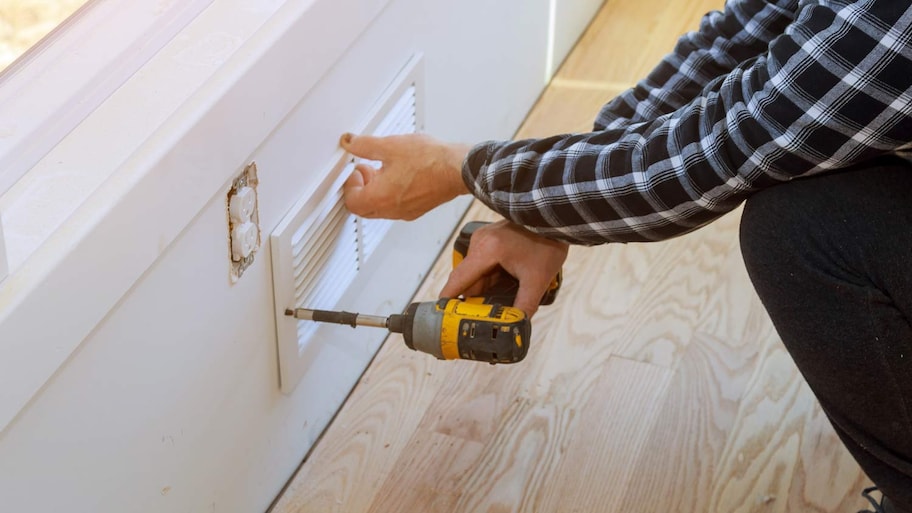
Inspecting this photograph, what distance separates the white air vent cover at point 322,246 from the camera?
4.10 feet

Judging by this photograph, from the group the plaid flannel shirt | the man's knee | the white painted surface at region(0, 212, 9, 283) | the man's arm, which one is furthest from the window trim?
the man's knee

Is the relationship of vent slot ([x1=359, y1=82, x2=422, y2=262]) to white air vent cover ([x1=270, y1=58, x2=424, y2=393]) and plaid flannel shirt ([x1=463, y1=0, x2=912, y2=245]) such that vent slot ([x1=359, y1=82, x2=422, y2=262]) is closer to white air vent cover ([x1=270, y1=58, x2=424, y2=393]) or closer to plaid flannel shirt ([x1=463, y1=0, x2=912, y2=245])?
white air vent cover ([x1=270, y1=58, x2=424, y2=393])

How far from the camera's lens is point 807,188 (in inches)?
42.5

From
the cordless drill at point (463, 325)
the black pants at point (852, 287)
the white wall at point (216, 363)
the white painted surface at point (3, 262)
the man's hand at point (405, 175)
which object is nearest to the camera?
the white painted surface at point (3, 262)

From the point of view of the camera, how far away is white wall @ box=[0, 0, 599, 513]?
0.90 m

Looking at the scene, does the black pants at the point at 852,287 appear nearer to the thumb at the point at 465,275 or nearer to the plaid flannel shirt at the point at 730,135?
the plaid flannel shirt at the point at 730,135

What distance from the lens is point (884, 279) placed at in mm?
1042

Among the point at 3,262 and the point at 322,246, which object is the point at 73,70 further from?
the point at 322,246

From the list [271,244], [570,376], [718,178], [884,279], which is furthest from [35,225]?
[570,376]

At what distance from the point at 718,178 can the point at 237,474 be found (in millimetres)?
633

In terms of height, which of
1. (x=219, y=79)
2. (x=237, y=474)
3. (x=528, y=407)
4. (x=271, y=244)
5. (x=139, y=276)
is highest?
(x=219, y=79)

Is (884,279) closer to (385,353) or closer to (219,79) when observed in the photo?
(219,79)

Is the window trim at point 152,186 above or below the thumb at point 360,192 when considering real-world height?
above

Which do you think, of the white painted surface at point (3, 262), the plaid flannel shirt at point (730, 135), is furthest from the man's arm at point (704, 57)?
the white painted surface at point (3, 262)
